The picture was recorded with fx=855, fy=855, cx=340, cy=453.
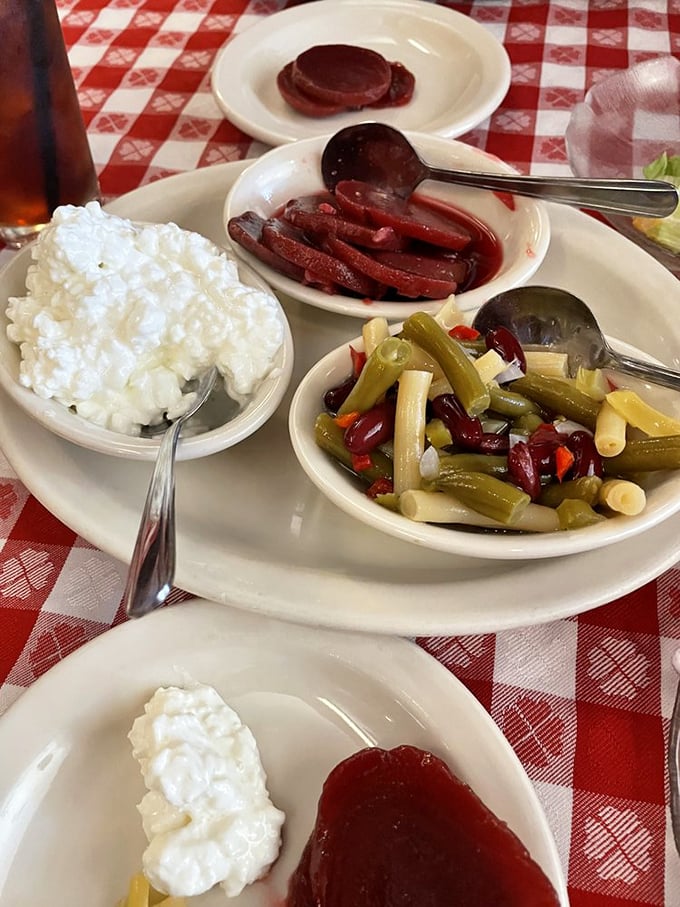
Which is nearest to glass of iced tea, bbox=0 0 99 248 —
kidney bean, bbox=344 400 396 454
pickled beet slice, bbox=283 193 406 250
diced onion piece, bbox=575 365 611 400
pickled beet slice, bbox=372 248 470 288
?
pickled beet slice, bbox=283 193 406 250

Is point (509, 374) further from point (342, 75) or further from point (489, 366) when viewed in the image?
point (342, 75)

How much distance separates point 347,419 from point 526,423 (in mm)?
275

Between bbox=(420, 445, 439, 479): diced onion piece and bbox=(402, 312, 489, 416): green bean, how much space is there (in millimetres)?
85

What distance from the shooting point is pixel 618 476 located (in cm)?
127

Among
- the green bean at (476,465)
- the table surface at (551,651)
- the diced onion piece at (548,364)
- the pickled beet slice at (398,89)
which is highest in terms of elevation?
the pickled beet slice at (398,89)

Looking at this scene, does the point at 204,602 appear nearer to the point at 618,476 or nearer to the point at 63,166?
the point at 618,476

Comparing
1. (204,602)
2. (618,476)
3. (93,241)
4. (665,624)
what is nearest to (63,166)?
(93,241)

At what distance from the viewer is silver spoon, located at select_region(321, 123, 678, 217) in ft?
5.56

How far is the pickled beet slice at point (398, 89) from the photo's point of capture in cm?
214

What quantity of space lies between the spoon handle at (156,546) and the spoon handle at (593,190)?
2.89 ft

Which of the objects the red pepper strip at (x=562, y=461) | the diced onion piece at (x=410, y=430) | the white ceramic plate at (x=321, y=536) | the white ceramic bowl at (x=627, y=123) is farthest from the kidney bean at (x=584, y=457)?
the white ceramic bowl at (x=627, y=123)

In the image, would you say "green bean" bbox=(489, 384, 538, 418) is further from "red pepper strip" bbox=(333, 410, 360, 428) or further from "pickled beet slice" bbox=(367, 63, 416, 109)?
"pickled beet slice" bbox=(367, 63, 416, 109)

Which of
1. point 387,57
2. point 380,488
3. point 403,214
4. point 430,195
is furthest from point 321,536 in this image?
point 387,57

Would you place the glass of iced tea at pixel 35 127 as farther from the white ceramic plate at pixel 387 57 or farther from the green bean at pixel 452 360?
the green bean at pixel 452 360
